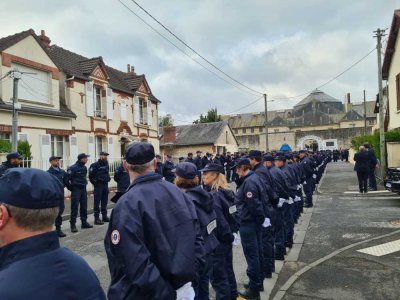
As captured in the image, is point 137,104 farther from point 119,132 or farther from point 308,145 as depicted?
point 308,145

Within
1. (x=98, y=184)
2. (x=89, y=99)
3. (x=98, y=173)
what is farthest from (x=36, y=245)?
(x=89, y=99)

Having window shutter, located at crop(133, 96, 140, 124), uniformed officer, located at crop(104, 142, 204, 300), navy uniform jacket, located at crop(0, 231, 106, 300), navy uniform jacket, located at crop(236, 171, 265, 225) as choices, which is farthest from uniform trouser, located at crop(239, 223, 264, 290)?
window shutter, located at crop(133, 96, 140, 124)

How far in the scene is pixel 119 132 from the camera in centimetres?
2247

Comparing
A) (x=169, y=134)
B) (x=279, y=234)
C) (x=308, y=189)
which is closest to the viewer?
(x=279, y=234)

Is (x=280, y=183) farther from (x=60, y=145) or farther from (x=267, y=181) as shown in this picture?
(x=60, y=145)

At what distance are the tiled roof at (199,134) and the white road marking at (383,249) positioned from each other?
33.6m

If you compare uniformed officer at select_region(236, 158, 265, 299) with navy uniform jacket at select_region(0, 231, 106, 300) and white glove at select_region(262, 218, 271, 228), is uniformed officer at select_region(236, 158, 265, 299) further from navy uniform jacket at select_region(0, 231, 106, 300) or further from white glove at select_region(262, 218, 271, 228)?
navy uniform jacket at select_region(0, 231, 106, 300)

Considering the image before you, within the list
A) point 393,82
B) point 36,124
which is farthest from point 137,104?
point 393,82

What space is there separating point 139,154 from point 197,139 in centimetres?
3997

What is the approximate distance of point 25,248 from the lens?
1.59 metres

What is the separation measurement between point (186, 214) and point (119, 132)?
2049 cm

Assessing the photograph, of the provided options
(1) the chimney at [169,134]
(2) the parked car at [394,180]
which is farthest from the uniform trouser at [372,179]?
(1) the chimney at [169,134]

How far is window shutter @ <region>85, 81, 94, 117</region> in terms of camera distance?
64.8 feet

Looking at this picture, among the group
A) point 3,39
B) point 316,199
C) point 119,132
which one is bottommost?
point 316,199
